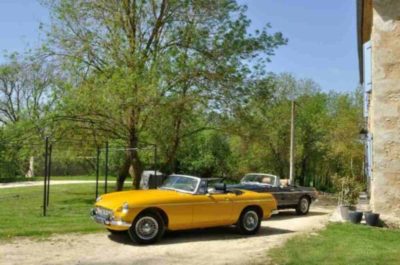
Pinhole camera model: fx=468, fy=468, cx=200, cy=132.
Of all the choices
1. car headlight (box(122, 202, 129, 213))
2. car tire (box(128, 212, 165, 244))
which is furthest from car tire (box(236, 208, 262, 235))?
car headlight (box(122, 202, 129, 213))

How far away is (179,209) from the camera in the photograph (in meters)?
10.4

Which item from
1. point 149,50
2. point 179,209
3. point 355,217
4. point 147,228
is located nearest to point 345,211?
point 355,217

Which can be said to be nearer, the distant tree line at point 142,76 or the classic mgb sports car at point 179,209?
the classic mgb sports car at point 179,209

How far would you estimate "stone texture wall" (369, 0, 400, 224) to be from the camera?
13.2 m

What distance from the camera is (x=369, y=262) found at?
8.41 metres

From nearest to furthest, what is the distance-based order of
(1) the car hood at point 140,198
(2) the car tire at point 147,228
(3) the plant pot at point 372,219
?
(2) the car tire at point 147,228 → (1) the car hood at point 140,198 → (3) the plant pot at point 372,219

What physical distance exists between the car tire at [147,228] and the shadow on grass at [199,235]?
0.55 feet

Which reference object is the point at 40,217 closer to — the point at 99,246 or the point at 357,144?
the point at 99,246

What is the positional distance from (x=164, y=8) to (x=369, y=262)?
16237 millimetres

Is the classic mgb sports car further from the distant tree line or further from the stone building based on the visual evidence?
the distant tree line

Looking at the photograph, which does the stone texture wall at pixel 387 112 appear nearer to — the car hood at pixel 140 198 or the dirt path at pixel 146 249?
the dirt path at pixel 146 249

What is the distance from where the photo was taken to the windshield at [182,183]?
11.1 m

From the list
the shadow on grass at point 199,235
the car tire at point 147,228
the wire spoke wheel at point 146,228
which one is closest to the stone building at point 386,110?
the shadow on grass at point 199,235

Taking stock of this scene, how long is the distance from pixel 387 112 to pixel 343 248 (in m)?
5.29
